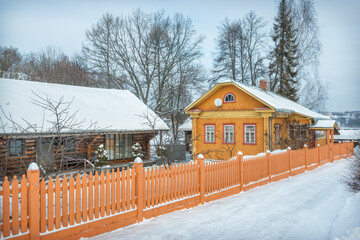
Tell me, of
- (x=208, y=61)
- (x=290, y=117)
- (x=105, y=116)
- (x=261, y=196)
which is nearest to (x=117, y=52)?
(x=208, y=61)

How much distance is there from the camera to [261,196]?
911 cm

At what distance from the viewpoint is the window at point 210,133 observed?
21.7m

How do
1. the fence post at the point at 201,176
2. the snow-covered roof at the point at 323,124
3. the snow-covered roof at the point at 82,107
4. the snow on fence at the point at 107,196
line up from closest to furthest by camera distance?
the snow on fence at the point at 107,196, the fence post at the point at 201,176, the snow-covered roof at the point at 82,107, the snow-covered roof at the point at 323,124

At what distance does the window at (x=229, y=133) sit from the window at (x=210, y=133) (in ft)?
3.30

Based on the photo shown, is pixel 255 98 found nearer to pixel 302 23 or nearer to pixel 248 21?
pixel 302 23

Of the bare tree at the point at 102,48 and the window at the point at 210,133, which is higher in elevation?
the bare tree at the point at 102,48

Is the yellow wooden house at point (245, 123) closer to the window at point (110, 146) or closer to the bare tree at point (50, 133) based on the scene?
the window at point (110, 146)

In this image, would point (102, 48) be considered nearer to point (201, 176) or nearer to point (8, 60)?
point (8, 60)

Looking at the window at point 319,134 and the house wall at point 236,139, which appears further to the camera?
the window at point 319,134

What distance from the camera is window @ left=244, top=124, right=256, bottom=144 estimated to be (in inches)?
787

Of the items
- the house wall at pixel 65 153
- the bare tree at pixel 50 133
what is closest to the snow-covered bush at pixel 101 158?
the house wall at pixel 65 153

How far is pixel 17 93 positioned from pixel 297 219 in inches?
552

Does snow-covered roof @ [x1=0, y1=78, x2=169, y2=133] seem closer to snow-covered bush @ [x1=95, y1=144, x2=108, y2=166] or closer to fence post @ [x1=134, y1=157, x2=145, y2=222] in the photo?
snow-covered bush @ [x1=95, y1=144, x2=108, y2=166]

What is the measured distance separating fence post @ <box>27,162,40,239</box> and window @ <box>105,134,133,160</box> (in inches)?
480
